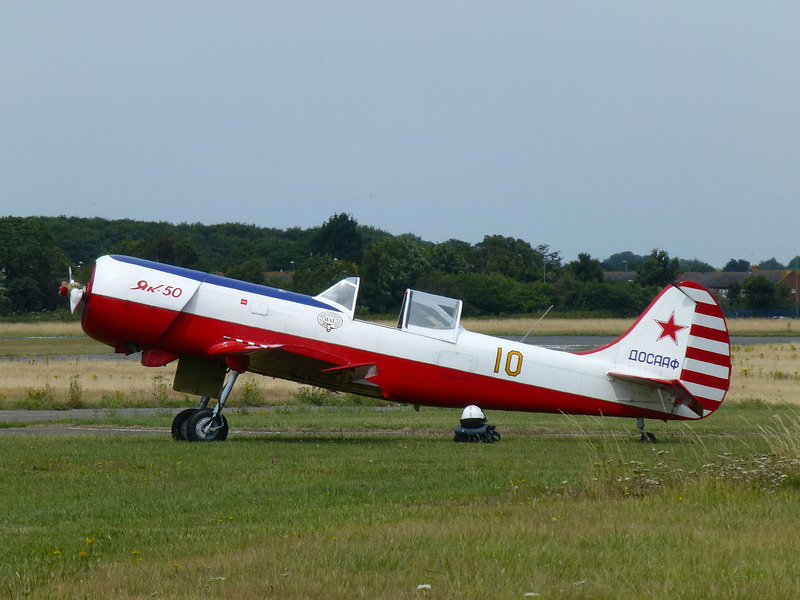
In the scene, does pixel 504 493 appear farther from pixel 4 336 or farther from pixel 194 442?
pixel 4 336

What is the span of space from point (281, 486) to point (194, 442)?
14.9ft

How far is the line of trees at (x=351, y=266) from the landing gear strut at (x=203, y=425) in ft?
117

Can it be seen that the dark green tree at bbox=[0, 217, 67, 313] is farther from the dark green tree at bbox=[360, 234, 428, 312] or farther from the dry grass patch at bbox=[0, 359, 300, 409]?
the dry grass patch at bbox=[0, 359, 300, 409]

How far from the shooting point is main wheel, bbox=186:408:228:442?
13.8 meters

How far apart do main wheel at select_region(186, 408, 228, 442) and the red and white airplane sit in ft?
0.07

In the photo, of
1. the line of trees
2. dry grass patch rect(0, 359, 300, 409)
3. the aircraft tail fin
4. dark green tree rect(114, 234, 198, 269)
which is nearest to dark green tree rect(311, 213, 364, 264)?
the line of trees

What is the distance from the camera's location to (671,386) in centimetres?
1463

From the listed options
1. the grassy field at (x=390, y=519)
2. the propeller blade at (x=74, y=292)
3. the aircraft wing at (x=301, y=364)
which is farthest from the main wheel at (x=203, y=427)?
the propeller blade at (x=74, y=292)

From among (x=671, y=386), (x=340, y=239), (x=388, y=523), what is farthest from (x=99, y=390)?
(x=340, y=239)

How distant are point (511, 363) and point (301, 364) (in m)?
3.31

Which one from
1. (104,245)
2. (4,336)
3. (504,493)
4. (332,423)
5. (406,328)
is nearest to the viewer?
(504,493)

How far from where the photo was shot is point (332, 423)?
1795 cm

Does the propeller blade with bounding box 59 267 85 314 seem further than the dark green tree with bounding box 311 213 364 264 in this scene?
No

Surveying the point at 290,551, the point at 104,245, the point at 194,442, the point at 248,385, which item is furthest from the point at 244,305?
the point at 104,245
